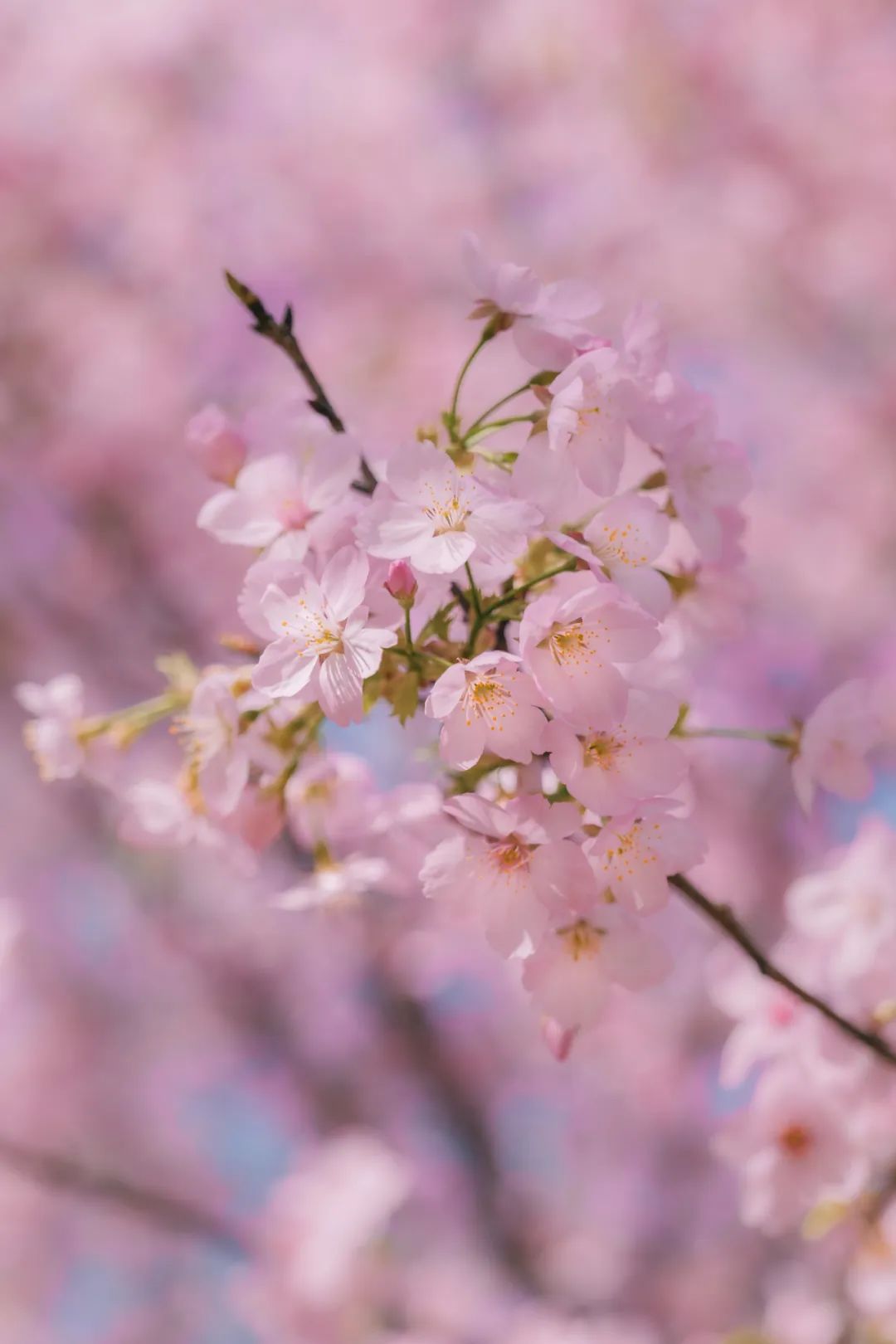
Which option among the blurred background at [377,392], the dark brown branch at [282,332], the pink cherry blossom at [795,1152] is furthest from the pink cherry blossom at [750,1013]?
the blurred background at [377,392]

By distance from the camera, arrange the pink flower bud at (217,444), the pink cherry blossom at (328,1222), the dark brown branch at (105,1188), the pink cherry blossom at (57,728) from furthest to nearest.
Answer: the pink cherry blossom at (328,1222)
the dark brown branch at (105,1188)
the pink cherry blossom at (57,728)
the pink flower bud at (217,444)

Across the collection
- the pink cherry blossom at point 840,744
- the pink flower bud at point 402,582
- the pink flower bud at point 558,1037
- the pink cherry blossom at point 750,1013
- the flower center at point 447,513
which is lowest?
the pink cherry blossom at point 750,1013

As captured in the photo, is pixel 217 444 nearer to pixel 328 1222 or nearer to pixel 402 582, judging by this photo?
pixel 402 582

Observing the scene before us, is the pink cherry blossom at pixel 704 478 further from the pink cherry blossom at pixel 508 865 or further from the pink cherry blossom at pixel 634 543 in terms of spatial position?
the pink cherry blossom at pixel 508 865

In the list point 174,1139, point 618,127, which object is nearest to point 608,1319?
point 174,1139

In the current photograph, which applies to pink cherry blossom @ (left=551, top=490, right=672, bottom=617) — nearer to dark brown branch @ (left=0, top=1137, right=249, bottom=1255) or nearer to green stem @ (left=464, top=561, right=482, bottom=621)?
green stem @ (left=464, top=561, right=482, bottom=621)

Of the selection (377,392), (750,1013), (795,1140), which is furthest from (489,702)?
(377,392)

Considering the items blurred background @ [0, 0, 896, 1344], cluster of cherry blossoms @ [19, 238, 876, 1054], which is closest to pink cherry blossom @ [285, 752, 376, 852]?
cluster of cherry blossoms @ [19, 238, 876, 1054]
